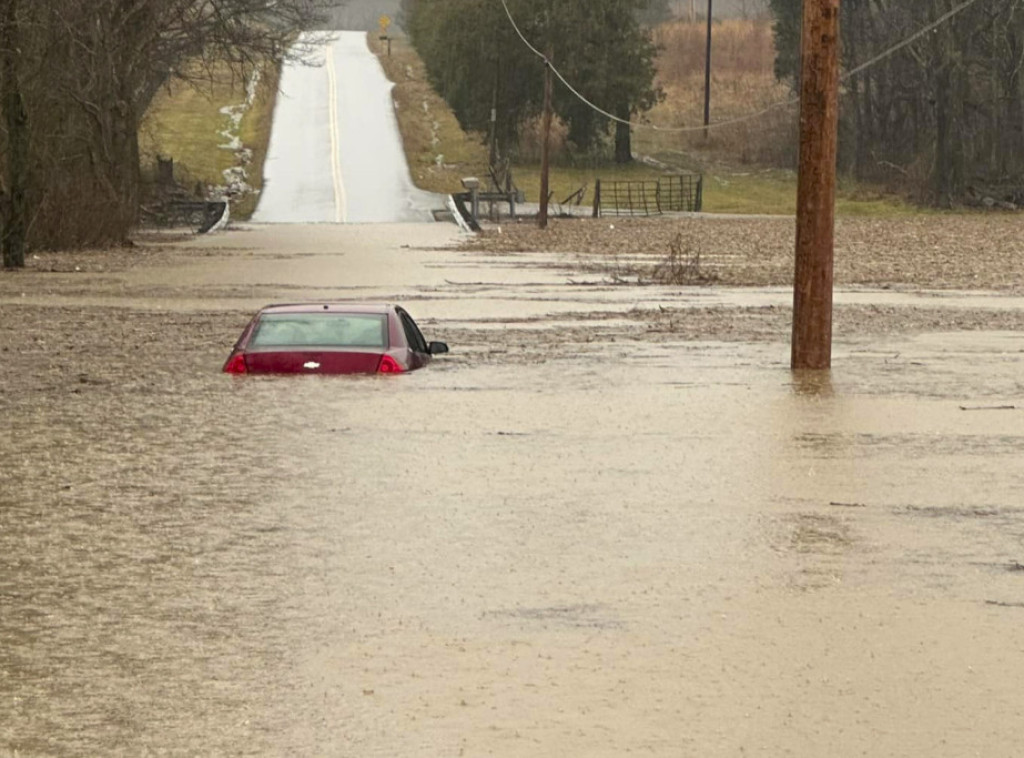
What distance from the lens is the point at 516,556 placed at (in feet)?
42.8

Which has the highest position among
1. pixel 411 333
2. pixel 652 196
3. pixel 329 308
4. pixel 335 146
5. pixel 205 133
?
pixel 329 308

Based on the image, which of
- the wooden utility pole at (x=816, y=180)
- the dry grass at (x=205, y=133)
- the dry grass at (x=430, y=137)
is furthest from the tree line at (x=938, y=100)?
the wooden utility pole at (x=816, y=180)

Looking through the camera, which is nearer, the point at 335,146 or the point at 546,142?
the point at 546,142

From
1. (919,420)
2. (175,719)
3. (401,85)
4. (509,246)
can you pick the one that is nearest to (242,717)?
(175,719)

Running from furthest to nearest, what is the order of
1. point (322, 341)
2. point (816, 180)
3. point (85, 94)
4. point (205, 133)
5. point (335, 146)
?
point (205, 133)
point (335, 146)
point (85, 94)
point (816, 180)
point (322, 341)

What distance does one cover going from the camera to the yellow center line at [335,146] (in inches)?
3169

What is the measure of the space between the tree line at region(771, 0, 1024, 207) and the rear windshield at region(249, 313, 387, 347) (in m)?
65.6

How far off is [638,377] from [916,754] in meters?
15.2

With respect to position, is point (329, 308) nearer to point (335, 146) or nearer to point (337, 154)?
point (337, 154)

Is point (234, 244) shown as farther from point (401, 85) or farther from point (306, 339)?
point (401, 85)

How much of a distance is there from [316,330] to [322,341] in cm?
33

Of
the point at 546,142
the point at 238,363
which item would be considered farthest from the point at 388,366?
the point at 546,142

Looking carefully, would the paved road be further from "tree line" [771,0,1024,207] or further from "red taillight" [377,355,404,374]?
"red taillight" [377,355,404,374]

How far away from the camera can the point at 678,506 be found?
49.4ft
